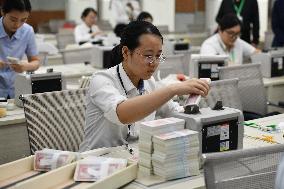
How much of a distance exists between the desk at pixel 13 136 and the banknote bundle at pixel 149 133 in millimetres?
1367

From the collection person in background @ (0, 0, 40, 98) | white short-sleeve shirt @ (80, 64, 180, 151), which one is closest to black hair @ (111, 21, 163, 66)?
white short-sleeve shirt @ (80, 64, 180, 151)

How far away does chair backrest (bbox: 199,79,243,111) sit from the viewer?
3.22 meters

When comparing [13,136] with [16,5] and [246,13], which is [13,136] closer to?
[16,5]

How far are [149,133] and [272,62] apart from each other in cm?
304

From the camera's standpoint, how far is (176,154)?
1.89 meters

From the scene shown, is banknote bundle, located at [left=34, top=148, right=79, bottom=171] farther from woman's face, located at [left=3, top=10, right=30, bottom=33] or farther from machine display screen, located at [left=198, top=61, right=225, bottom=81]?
machine display screen, located at [left=198, top=61, right=225, bottom=81]

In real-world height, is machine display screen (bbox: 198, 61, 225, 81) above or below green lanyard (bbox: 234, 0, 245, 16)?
below

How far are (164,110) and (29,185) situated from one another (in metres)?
1.04

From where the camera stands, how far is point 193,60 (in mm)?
4016

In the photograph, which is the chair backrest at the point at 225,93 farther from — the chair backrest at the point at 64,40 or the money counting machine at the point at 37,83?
the chair backrest at the point at 64,40

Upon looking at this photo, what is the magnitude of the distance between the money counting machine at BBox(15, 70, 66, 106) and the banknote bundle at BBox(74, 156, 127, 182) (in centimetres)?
148

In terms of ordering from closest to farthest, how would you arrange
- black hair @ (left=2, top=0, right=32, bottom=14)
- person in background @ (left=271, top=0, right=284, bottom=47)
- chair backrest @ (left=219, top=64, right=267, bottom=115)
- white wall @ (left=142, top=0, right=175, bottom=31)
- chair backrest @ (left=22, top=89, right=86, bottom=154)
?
chair backrest @ (left=22, top=89, right=86, bottom=154)
black hair @ (left=2, top=0, right=32, bottom=14)
chair backrest @ (left=219, top=64, right=267, bottom=115)
person in background @ (left=271, top=0, right=284, bottom=47)
white wall @ (left=142, top=0, right=175, bottom=31)

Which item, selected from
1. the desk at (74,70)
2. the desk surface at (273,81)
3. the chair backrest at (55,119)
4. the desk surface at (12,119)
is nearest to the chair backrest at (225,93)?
the chair backrest at (55,119)

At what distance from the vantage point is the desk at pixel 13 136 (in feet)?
10.4
